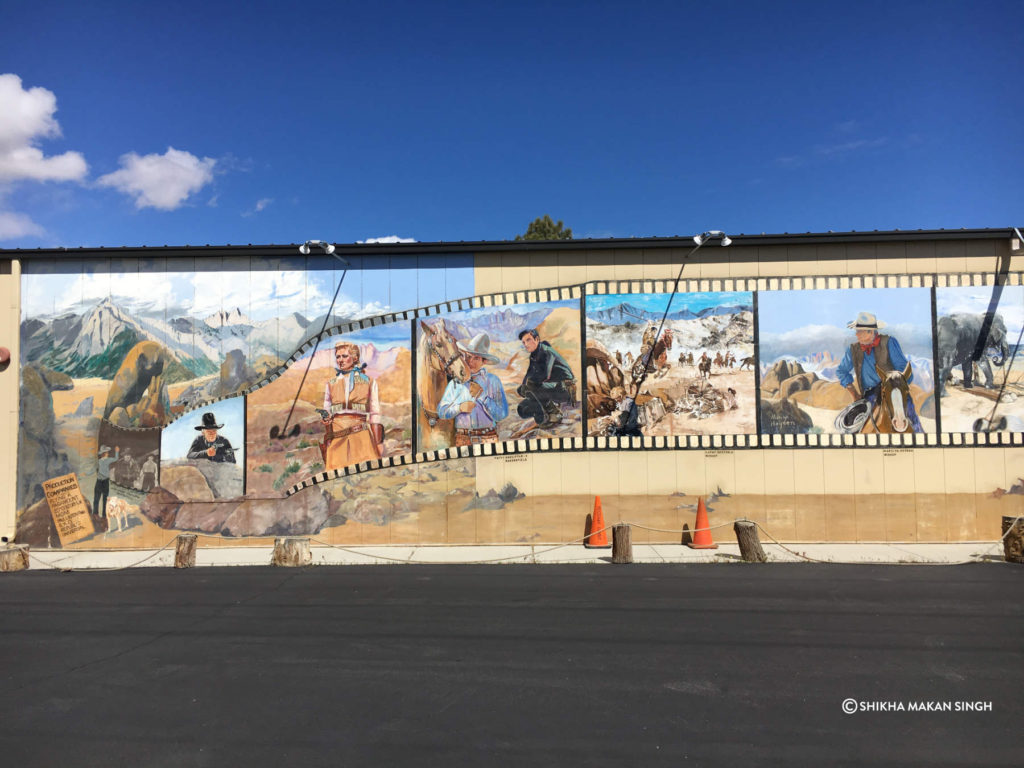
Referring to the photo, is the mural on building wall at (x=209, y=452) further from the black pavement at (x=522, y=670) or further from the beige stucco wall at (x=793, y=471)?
the beige stucco wall at (x=793, y=471)

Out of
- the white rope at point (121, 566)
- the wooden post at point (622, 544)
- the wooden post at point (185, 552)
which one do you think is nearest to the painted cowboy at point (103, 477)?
the white rope at point (121, 566)

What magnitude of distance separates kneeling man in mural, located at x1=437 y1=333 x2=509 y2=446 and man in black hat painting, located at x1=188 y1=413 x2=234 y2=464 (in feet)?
14.7

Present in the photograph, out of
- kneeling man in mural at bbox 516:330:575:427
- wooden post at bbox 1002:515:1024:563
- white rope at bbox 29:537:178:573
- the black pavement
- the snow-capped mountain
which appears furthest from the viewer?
the snow-capped mountain

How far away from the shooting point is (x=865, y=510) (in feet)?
37.1

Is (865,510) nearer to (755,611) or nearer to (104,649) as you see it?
(755,611)

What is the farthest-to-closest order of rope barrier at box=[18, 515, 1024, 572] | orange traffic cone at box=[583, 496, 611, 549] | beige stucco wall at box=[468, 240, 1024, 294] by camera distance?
1. beige stucco wall at box=[468, 240, 1024, 294]
2. orange traffic cone at box=[583, 496, 611, 549]
3. rope barrier at box=[18, 515, 1024, 572]

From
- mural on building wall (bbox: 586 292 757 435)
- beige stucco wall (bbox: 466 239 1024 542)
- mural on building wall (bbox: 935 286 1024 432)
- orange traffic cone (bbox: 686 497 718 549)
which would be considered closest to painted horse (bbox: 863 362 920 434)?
beige stucco wall (bbox: 466 239 1024 542)

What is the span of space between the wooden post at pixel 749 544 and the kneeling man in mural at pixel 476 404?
4.93m

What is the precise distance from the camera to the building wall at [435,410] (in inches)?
447

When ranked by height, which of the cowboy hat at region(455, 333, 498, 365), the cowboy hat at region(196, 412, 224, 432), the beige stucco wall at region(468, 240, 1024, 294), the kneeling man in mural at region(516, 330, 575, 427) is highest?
the beige stucco wall at region(468, 240, 1024, 294)

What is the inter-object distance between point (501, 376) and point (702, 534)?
5053 mm

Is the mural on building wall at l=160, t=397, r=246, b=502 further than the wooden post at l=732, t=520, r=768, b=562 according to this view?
Yes

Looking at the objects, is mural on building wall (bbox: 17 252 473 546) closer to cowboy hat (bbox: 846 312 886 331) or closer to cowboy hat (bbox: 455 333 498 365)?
cowboy hat (bbox: 455 333 498 365)

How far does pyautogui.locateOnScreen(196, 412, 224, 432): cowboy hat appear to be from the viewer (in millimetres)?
11742
